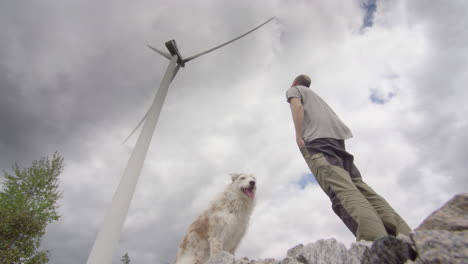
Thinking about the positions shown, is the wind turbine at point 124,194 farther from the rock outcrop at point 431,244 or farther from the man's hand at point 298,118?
the rock outcrop at point 431,244

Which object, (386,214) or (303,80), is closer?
(386,214)

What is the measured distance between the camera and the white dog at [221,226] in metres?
6.20

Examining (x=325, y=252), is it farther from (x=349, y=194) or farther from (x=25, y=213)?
(x=25, y=213)

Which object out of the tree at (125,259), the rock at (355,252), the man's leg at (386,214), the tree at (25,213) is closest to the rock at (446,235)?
the rock at (355,252)

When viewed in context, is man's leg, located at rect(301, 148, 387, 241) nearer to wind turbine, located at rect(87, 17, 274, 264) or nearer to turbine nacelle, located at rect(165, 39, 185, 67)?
wind turbine, located at rect(87, 17, 274, 264)

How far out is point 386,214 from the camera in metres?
3.54

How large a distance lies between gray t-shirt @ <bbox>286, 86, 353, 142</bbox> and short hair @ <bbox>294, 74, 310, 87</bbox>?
0.74 metres

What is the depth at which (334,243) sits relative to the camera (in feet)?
8.61

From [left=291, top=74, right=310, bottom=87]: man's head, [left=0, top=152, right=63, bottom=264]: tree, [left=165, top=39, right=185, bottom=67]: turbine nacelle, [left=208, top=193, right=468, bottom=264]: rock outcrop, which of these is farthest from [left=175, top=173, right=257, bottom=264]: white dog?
[left=0, top=152, right=63, bottom=264]: tree

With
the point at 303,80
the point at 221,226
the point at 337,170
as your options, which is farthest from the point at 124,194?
the point at 337,170

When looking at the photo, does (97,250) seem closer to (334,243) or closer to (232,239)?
(232,239)

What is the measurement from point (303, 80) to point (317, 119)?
1552mm

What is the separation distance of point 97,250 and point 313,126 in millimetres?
6036

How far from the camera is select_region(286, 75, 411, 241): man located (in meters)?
3.17
